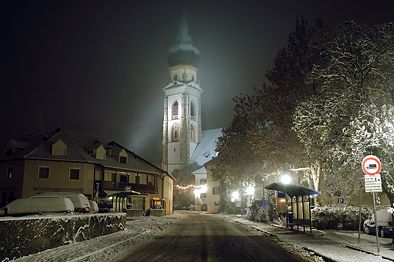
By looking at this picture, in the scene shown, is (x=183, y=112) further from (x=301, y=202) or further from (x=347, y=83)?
(x=347, y=83)

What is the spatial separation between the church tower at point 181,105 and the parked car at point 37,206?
9497 centimetres

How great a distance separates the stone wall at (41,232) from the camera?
11.7m

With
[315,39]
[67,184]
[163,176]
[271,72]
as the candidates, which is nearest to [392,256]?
[315,39]

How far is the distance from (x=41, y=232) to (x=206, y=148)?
106m

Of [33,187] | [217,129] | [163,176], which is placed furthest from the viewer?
[217,129]

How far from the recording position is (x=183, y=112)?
12250 cm

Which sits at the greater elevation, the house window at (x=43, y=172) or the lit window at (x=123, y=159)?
the lit window at (x=123, y=159)

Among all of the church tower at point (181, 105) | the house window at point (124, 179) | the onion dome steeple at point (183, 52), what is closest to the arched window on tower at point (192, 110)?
the church tower at point (181, 105)

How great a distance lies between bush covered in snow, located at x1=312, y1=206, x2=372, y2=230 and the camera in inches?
1054

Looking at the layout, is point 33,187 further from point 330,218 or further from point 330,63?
point 330,63

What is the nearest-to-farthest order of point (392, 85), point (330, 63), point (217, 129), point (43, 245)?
1. point (43, 245)
2. point (392, 85)
3. point (330, 63)
4. point (217, 129)

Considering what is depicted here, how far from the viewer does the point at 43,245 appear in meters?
14.3

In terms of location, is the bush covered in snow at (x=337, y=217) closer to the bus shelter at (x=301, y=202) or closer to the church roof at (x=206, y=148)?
the bus shelter at (x=301, y=202)

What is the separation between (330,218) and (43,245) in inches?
777
